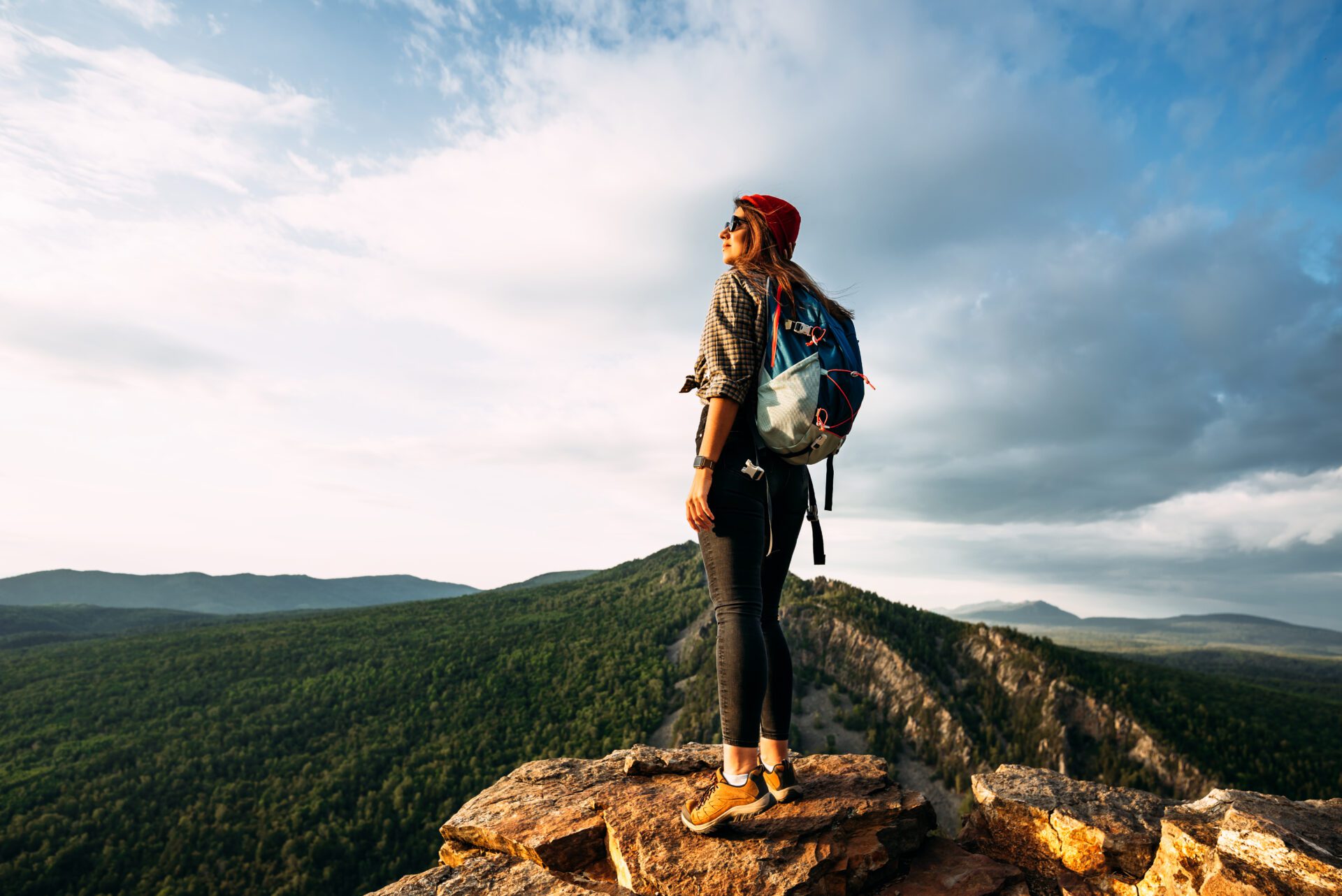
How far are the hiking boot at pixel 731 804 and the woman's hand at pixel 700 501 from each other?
1.75 metres

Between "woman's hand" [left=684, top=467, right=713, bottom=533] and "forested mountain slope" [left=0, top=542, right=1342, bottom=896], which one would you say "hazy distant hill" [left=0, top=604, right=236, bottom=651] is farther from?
"woman's hand" [left=684, top=467, right=713, bottom=533]

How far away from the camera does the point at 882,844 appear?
14.4 ft

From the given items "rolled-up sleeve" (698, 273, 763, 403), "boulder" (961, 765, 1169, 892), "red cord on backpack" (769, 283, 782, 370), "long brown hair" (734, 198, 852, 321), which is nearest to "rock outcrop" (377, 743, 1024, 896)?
"boulder" (961, 765, 1169, 892)

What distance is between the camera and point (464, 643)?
50219mm

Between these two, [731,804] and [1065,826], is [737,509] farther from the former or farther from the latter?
[1065,826]

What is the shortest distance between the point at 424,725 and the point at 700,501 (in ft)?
138

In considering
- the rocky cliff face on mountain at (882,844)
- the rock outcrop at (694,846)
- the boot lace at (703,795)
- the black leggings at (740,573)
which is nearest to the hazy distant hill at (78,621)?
the rock outcrop at (694,846)

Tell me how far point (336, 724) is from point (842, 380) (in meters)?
46.8

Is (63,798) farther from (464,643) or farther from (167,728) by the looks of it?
(464,643)

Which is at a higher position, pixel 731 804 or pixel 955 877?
pixel 731 804

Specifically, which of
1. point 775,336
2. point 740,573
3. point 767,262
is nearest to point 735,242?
point 767,262

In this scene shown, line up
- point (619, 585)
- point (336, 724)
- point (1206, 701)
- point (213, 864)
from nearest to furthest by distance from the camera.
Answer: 1. point (213, 864)
2. point (1206, 701)
3. point (336, 724)
4. point (619, 585)

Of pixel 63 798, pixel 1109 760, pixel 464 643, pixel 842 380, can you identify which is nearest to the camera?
pixel 842 380

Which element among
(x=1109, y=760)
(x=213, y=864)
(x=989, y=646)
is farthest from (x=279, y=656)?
(x=1109, y=760)
